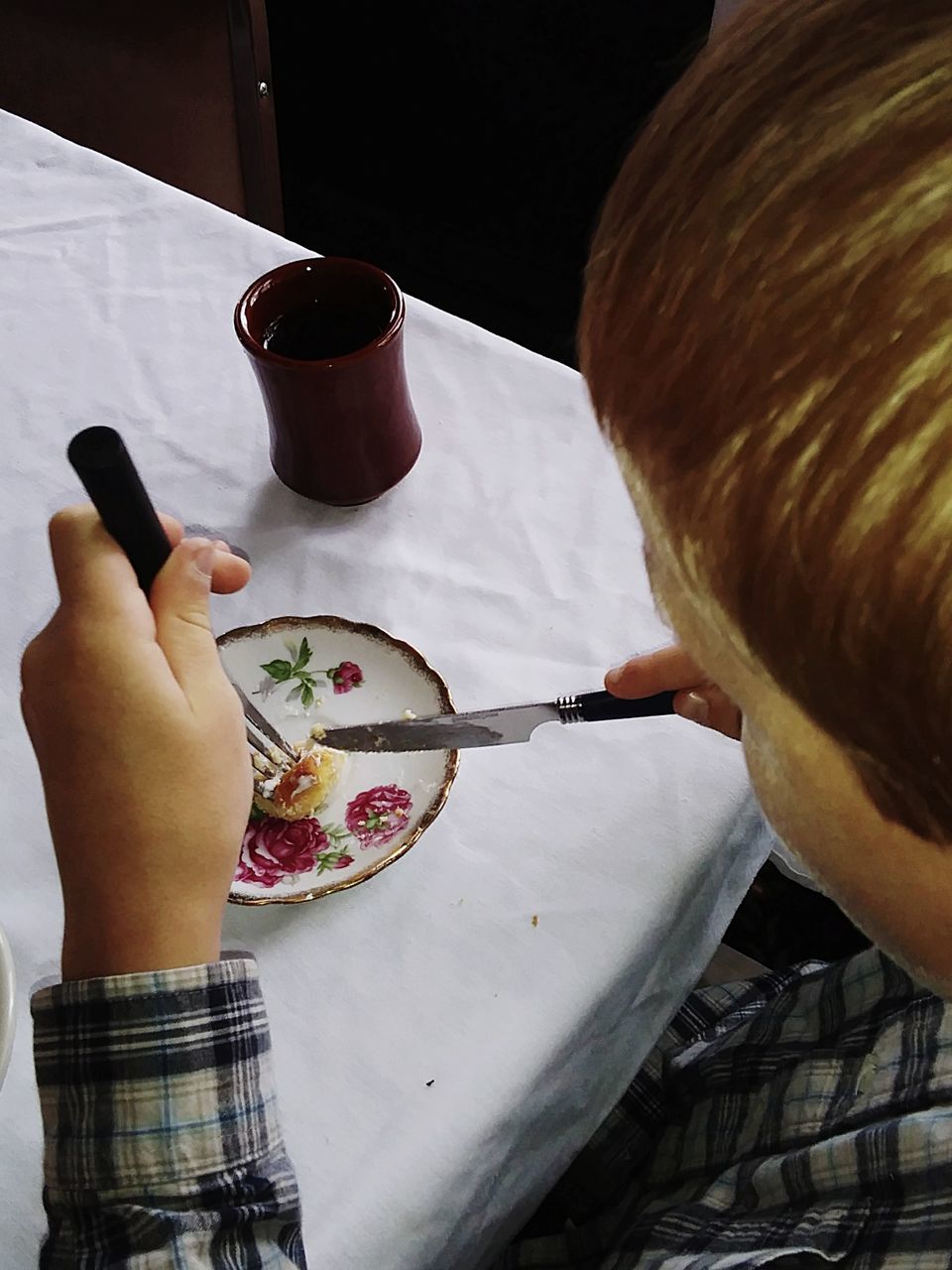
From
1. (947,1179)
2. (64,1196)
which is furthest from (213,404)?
(947,1179)

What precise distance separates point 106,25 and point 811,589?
145cm

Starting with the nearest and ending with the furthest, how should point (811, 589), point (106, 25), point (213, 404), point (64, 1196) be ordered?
point (811, 589), point (64, 1196), point (213, 404), point (106, 25)

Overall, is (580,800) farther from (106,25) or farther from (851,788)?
(106,25)

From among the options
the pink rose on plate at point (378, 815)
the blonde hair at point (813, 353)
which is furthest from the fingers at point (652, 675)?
the blonde hair at point (813, 353)

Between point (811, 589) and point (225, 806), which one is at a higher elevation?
point (811, 589)

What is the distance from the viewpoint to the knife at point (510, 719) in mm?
595

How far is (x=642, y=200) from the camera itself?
0.34m

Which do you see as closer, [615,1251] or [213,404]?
[615,1251]

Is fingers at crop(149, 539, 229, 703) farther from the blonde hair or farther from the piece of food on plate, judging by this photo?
the blonde hair

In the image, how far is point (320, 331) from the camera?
710mm

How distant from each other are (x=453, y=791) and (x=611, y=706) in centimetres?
9

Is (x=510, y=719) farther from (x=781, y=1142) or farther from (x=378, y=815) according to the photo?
(x=781, y=1142)

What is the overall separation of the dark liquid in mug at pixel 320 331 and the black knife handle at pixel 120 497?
0.81 ft

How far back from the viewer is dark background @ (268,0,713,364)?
5.27ft
